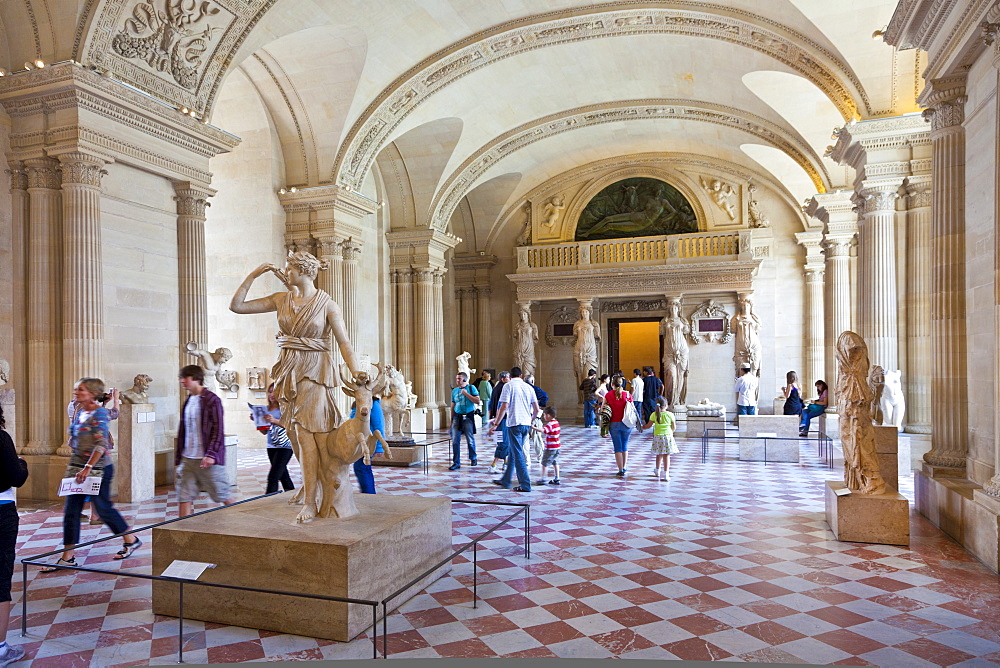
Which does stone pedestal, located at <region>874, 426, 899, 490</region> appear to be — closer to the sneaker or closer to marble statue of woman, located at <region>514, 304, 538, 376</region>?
the sneaker

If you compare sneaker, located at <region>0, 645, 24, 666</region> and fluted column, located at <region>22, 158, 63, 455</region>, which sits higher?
fluted column, located at <region>22, 158, 63, 455</region>

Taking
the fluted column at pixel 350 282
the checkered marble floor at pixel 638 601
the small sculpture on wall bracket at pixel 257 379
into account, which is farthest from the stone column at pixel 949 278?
the small sculpture on wall bracket at pixel 257 379

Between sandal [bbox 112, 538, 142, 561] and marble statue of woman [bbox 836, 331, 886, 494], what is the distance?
20.9 ft

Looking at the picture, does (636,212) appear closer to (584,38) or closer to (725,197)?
(725,197)

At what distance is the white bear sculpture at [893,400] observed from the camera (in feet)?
30.9

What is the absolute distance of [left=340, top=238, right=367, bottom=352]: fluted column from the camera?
1404 cm

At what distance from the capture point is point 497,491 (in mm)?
8656

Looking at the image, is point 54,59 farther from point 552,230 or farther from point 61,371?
point 552,230

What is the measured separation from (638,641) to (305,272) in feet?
10.4

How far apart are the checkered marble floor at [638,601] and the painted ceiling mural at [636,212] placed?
45.8ft

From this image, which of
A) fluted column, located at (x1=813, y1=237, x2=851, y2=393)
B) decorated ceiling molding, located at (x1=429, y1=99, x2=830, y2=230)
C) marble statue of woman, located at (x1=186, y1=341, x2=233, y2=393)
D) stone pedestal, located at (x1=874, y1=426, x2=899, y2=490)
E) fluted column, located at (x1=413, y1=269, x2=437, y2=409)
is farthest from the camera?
fluted column, located at (x1=413, y1=269, x2=437, y2=409)

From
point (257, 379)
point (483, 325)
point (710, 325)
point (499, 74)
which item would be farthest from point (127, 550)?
point (710, 325)

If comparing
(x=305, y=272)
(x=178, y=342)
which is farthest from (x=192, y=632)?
(x=178, y=342)

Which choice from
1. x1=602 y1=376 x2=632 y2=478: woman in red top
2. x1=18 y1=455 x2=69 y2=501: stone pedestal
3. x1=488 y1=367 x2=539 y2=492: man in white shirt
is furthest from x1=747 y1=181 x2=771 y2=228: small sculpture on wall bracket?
x1=18 y1=455 x2=69 y2=501: stone pedestal
